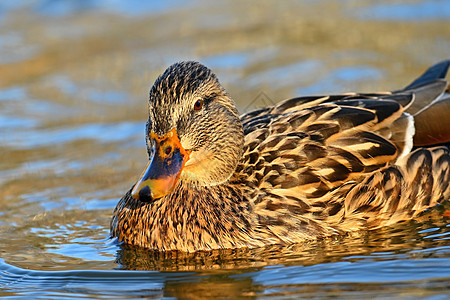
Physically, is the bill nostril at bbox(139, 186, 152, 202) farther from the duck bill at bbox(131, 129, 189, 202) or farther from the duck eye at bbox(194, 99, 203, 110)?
the duck eye at bbox(194, 99, 203, 110)

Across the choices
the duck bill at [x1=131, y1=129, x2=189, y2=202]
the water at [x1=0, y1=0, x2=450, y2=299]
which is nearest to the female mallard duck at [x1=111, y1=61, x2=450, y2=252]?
the duck bill at [x1=131, y1=129, x2=189, y2=202]

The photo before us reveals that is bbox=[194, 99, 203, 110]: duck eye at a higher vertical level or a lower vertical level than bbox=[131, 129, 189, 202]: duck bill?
higher

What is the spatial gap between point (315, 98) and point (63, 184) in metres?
3.37

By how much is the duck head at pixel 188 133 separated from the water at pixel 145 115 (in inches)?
29.6

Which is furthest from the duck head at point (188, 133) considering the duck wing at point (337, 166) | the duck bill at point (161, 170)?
the duck wing at point (337, 166)

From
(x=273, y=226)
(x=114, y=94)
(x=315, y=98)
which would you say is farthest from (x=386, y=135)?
(x=114, y=94)

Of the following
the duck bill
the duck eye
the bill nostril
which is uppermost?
the duck eye

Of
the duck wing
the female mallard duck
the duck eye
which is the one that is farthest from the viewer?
the duck wing

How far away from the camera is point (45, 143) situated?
1160cm

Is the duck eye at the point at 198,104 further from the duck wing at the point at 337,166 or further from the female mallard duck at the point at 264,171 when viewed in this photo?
the duck wing at the point at 337,166

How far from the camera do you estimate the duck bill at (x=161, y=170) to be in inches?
276

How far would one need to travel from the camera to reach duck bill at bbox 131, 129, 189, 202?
700 cm

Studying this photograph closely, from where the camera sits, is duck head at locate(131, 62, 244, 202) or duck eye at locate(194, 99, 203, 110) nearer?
duck head at locate(131, 62, 244, 202)

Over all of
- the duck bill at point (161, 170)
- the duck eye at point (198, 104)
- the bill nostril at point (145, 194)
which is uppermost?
the duck eye at point (198, 104)
